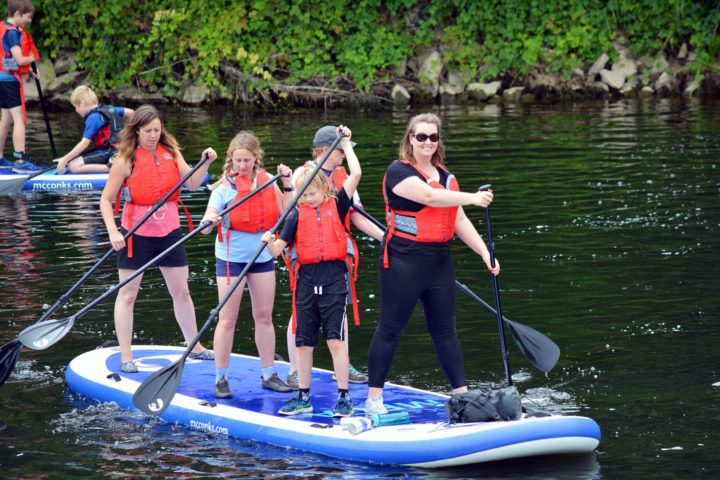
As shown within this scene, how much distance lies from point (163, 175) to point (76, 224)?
5.64m

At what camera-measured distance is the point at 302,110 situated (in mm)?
23031

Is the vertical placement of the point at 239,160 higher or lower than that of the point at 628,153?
higher

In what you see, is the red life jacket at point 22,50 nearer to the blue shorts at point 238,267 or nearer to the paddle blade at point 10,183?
the paddle blade at point 10,183

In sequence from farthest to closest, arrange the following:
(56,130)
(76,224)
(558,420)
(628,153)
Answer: (56,130), (628,153), (76,224), (558,420)

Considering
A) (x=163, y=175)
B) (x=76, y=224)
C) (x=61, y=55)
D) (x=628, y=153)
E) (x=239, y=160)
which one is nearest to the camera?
(x=239, y=160)

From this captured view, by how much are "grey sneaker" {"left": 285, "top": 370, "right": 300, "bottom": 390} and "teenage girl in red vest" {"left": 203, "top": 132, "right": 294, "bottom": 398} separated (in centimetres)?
33

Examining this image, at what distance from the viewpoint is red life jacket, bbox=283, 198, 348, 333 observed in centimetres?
657

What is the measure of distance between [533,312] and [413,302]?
104 inches

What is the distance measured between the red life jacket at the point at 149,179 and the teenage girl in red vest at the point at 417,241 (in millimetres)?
1595

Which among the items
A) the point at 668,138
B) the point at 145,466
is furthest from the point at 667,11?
the point at 145,466

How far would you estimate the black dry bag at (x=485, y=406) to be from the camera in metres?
6.23

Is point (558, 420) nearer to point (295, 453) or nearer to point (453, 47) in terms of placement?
point (295, 453)

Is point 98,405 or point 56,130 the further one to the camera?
point 56,130

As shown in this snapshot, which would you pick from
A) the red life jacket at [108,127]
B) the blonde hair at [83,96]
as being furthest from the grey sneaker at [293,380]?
the red life jacket at [108,127]
